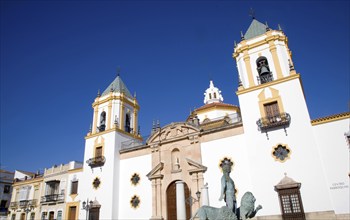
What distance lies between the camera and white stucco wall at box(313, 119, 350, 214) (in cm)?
1461

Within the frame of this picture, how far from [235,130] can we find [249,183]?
13.0 ft

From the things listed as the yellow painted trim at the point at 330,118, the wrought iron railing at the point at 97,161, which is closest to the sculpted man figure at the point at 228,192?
the yellow painted trim at the point at 330,118

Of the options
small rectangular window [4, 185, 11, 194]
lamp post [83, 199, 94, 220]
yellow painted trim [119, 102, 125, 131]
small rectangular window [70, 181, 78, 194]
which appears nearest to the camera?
lamp post [83, 199, 94, 220]

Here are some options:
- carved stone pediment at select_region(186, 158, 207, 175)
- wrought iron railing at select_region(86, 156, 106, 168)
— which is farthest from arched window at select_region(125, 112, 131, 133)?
carved stone pediment at select_region(186, 158, 207, 175)

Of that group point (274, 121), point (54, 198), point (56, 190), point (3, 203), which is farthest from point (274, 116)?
point (3, 203)

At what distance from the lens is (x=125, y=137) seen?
2611 centimetres

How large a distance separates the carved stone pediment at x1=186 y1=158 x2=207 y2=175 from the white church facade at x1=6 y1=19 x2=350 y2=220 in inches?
3.2

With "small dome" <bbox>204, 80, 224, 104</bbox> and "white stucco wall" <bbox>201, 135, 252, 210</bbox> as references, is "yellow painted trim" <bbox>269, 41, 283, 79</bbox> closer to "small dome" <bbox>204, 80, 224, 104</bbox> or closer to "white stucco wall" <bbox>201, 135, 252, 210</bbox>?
"white stucco wall" <bbox>201, 135, 252, 210</bbox>

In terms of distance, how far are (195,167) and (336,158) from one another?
943 cm

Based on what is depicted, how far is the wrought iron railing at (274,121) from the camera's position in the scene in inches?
670

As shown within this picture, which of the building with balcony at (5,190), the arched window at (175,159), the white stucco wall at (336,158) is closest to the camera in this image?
the white stucco wall at (336,158)

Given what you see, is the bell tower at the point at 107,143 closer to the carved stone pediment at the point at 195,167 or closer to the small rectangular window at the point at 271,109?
the carved stone pediment at the point at 195,167

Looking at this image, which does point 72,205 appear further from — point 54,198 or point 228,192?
point 228,192

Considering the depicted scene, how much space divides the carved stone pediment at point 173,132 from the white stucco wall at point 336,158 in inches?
352
